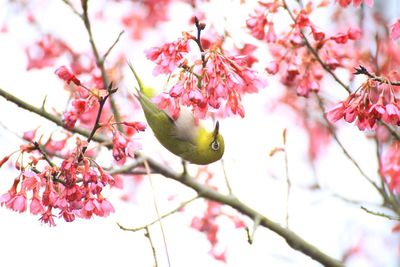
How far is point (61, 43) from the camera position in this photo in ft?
19.1

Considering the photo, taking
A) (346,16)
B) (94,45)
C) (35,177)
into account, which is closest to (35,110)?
(94,45)

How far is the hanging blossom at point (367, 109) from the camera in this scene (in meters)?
2.50

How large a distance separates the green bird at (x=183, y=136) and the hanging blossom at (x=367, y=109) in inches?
32.4

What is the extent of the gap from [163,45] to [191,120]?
0.66m

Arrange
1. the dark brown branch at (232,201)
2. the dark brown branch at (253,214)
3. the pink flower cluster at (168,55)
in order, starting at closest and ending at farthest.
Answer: the pink flower cluster at (168,55) < the dark brown branch at (232,201) < the dark brown branch at (253,214)

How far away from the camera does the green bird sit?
3307 mm

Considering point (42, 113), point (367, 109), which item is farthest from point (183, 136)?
point (367, 109)

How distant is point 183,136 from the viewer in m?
3.34

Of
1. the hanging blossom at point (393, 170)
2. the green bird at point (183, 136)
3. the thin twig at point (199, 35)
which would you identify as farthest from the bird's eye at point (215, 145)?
the hanging blossom at point (393, 170)

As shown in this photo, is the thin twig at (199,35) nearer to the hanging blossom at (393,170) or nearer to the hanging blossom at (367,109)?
the hanging blossom at (367,109)

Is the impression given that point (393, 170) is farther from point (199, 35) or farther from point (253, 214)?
point (199, 35)

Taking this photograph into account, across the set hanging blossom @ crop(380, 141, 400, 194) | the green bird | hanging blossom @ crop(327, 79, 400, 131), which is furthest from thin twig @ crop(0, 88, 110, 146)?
hanging blossom @ crop(380, 141, 400, 194)

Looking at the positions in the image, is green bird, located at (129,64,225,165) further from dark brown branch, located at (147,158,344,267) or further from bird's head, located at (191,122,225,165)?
dark brown branch, located at (147,158,344,267)

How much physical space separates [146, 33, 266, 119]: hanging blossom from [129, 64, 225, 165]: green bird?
1.49ft
